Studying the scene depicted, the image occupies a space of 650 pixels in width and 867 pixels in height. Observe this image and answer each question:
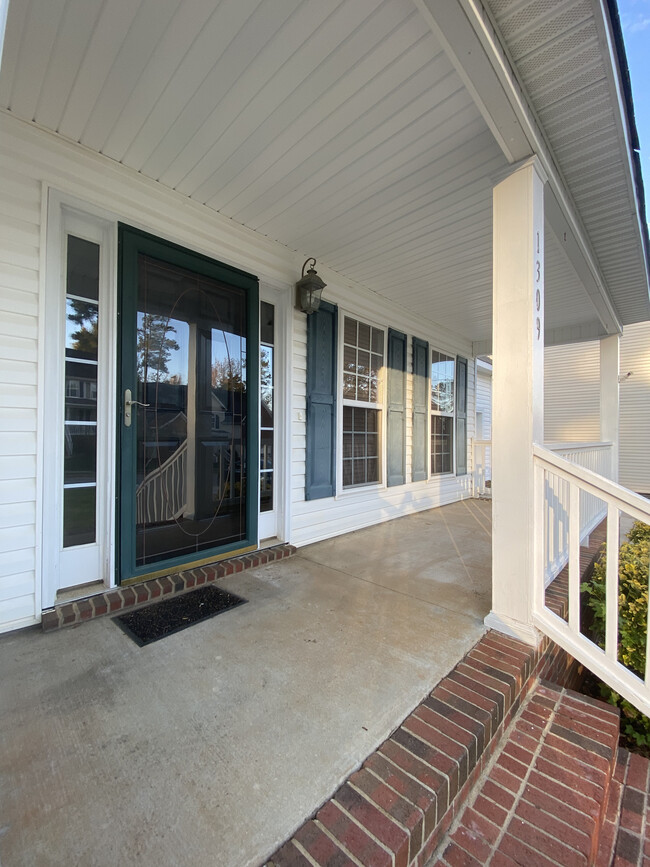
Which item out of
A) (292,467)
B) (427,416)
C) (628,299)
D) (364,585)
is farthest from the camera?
(427,416)

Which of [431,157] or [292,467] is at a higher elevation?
[431,157]

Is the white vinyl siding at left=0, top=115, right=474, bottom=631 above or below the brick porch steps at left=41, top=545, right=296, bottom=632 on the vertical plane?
above

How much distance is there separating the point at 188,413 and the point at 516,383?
2109 mm

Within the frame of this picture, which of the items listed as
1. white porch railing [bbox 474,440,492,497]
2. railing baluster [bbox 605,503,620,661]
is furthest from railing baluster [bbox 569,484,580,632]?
white porch railing [bbox 474,440,492,497]

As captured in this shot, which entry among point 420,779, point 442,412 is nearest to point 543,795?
point 420,779

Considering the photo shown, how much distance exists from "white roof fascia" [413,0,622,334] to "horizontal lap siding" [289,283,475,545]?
2.00 metres

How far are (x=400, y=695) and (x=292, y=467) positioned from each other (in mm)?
2080

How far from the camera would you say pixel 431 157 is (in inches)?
85.4

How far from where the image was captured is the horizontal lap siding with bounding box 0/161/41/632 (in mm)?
1929

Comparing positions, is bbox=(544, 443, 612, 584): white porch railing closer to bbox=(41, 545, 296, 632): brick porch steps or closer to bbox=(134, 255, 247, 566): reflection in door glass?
bbox=(41, 545, 296, 632): brick porch steps

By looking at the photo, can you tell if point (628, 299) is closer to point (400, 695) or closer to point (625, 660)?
point (625, 660)

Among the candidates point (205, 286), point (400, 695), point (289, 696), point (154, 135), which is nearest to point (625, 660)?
point (400, 695)

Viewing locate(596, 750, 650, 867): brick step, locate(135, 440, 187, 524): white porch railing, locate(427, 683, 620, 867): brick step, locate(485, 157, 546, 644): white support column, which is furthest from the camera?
locate(135, 440, 187, 524): white porch railing

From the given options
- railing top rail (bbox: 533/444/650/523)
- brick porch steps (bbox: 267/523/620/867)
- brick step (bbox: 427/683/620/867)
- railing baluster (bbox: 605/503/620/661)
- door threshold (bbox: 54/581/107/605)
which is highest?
railing top rail (bbox: 533/444/650/523)
